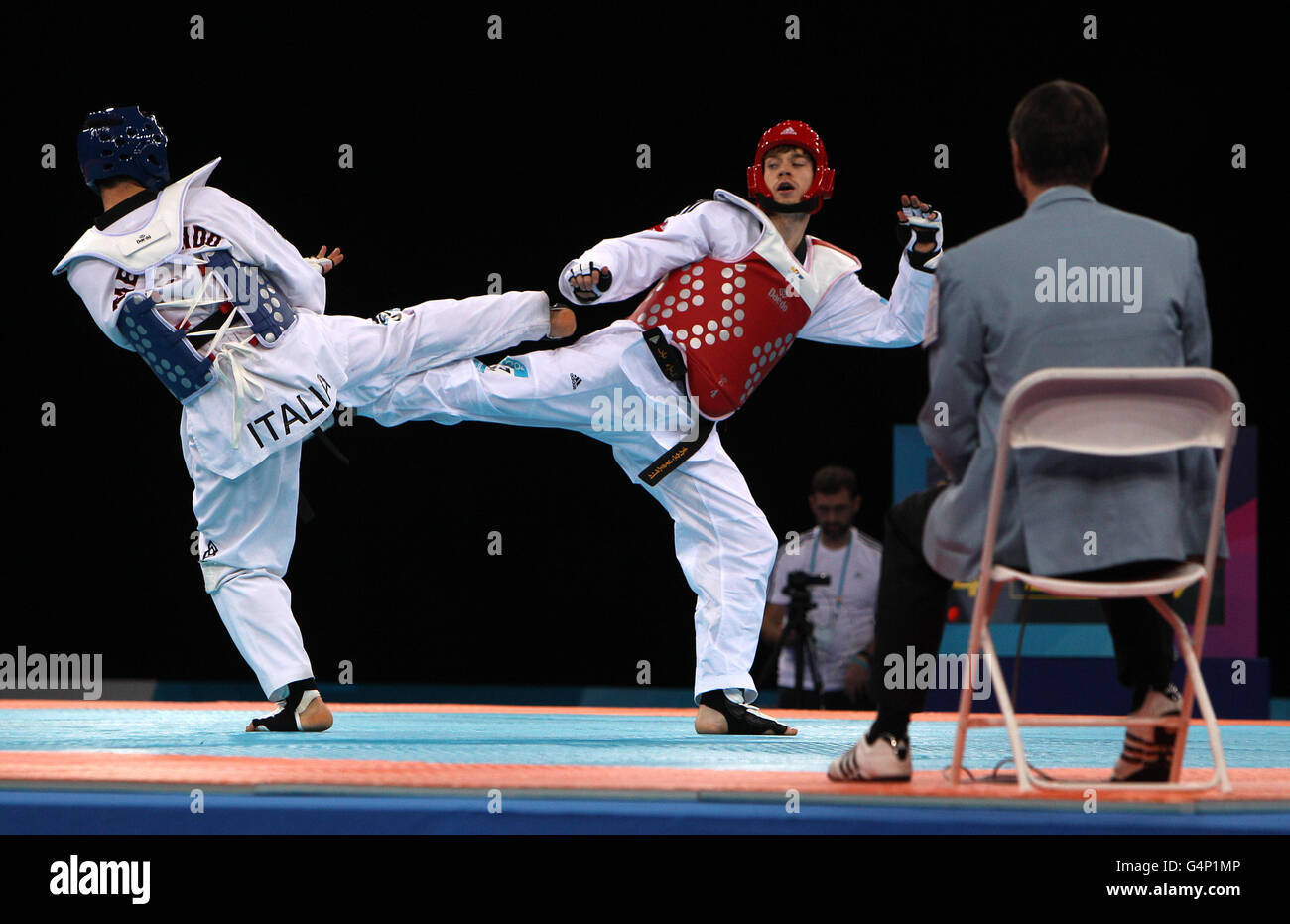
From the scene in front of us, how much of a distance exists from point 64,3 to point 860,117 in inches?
136

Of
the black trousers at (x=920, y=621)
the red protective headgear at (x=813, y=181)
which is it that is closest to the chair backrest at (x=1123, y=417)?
the black trousers at (x=920, y=621)

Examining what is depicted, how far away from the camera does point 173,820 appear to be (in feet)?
6.69

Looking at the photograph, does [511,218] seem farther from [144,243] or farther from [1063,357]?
[1063,357]

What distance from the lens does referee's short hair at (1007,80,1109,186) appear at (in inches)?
85.7

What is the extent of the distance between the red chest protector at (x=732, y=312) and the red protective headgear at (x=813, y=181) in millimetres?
90

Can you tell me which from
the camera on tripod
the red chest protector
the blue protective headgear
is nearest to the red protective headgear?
the red chest protector

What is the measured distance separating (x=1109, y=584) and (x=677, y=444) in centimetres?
179

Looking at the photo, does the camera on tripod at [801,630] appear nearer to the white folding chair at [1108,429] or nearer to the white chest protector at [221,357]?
the white chest protector at [221,357]

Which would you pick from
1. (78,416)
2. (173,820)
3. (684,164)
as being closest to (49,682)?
(78,416)

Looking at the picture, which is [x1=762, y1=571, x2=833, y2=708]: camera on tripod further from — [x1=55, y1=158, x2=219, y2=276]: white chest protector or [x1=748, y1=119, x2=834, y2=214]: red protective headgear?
[x1=55, y1=158, x2=219, y2=276]: white chest protector

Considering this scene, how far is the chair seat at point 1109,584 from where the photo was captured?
1.97 meters

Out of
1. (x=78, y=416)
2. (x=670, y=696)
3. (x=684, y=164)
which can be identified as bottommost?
(x=670, y=696)

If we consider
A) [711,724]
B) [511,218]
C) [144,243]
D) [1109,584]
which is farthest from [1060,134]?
[511,218]
